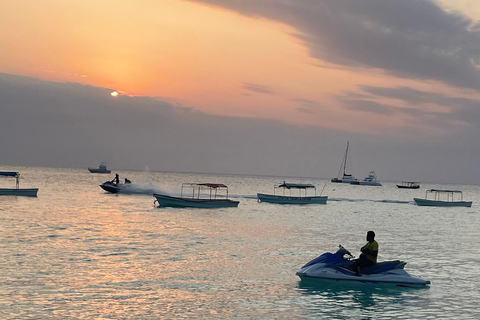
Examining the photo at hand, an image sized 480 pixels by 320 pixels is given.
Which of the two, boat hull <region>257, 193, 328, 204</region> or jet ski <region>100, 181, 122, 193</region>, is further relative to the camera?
jet ski <region>100, 181, 122, 193</region>

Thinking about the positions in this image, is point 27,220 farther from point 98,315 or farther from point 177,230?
point 98,315

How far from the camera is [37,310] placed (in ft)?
54.9

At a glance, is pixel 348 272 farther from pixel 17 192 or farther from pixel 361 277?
pixel 17 192

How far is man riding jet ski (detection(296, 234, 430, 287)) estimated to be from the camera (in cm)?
2224

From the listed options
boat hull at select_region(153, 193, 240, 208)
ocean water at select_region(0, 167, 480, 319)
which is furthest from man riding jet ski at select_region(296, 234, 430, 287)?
boat hull at select_region(153, 193, 240, 208)

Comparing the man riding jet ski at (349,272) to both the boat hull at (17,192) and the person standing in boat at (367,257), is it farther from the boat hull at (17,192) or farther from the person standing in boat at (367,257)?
the boat hull at (17,192)

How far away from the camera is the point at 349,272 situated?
2236 cm

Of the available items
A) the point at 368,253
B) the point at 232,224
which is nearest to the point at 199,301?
the point at 368,253

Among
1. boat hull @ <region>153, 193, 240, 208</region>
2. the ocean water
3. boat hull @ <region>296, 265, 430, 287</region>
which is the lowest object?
the ocean water

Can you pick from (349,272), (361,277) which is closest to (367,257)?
(361,277)

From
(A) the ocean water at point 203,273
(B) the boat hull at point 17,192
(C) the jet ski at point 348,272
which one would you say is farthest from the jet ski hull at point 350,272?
(B) the boat hull at point 17,192

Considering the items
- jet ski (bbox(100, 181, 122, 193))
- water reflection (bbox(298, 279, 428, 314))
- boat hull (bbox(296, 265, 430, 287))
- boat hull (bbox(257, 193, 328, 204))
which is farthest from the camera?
jet ski (bbox(100, 181, 122, 193))

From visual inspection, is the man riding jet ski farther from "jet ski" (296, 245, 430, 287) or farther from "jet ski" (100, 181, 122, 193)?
"jet ski" (100, 181, 122, 193)

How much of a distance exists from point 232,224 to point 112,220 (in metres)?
11.6
